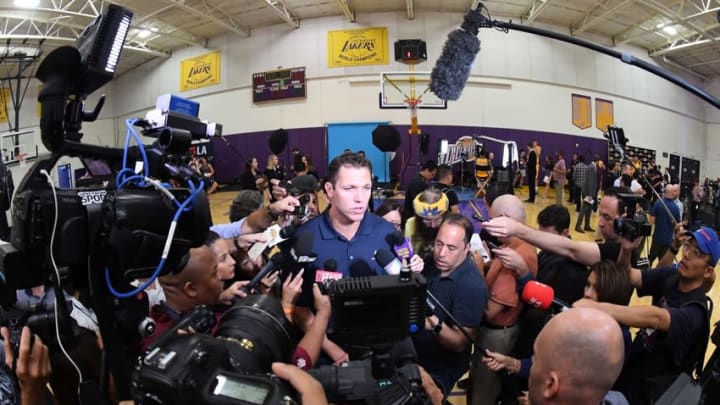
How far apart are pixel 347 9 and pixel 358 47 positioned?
3.95 ft

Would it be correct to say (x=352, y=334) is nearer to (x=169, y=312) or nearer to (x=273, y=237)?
(x=169, y=312)

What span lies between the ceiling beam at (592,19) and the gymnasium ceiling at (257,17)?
3 cm

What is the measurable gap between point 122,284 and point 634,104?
1749 cm

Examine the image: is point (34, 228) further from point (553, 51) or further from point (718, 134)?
point (718, 134)

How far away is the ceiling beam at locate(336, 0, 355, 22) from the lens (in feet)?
35.4

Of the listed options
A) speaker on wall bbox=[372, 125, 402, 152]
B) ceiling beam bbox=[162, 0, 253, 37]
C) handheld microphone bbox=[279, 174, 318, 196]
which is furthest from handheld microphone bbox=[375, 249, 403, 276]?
ceiling beam bbox=[162, 0, 253, 37]

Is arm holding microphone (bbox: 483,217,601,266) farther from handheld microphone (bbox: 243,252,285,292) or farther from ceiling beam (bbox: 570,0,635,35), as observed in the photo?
ceiling beam (bbox: 570,0,635,35)

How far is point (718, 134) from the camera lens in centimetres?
1759

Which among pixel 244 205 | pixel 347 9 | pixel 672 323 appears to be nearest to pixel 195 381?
pixel 672 323

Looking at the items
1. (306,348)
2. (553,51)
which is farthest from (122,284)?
(553,51)

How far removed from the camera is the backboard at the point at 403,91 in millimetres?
11312

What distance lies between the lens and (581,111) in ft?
45.5

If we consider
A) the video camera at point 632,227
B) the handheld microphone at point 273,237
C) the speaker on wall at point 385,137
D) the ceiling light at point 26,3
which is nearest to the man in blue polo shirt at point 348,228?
the handheld microphone at point 273,237

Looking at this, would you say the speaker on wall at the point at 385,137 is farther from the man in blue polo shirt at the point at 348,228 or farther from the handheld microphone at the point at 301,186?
the man in blue polo shirt at the point at 348,228
